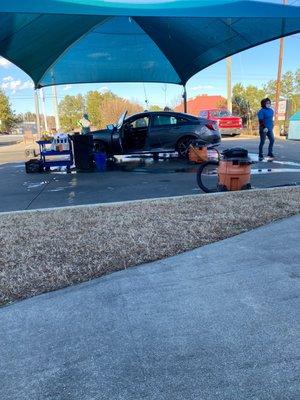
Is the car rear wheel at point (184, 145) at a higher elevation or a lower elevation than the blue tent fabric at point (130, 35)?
lower

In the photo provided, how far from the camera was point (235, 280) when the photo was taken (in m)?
3.67

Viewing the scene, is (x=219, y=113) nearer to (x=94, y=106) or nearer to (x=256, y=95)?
(x=256, y=95)

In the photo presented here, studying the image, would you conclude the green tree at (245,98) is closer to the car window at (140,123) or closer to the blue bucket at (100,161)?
the car window at (140,123)

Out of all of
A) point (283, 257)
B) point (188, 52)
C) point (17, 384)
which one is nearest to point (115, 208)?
point (283, 257)

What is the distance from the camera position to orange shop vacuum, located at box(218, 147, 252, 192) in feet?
23.1

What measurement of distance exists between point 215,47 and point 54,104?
70.0ft

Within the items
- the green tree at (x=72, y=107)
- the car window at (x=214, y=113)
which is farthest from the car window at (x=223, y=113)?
the green tree at (x=72, y=107)

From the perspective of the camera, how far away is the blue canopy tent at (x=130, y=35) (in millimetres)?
6391

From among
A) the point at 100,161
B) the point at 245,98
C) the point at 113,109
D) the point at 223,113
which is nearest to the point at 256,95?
the point at 245,98

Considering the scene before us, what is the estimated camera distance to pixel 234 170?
720 cm

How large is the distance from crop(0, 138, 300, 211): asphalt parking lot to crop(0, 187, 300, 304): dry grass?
3.41 ft

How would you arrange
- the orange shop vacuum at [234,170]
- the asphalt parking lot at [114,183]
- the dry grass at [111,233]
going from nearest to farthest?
the dry grass at [111,233] < the orange shop vacuum at [234,170] < the asphalt parking lot at [114,183]

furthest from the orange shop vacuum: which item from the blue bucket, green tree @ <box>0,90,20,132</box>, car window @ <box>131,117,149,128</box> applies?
green tree @ <box>0,90,20,132</box>

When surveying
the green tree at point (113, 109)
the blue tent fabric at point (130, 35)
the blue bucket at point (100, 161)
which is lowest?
the blue bucket at point (100, 161)
